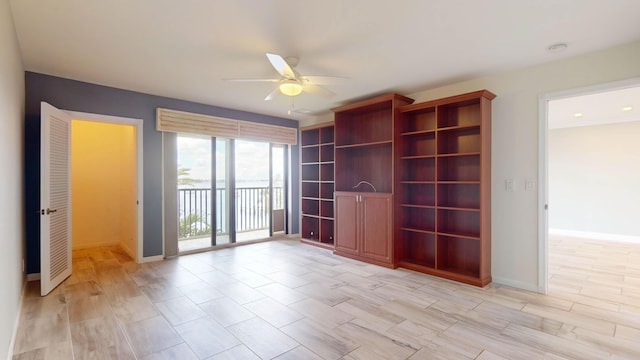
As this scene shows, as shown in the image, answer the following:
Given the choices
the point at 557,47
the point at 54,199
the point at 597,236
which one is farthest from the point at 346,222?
the point at 597,236

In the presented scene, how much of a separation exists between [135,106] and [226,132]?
1.40 meters

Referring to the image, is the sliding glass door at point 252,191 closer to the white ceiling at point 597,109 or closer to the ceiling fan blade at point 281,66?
the ceiling fan blade at point 281,66

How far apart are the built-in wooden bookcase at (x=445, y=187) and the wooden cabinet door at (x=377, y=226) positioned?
5.0 inches

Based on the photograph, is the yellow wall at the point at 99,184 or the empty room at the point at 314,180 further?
the yellow wall at the point at 99,184

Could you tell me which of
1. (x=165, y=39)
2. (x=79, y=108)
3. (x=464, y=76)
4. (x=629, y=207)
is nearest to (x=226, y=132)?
(x=79, y=108)

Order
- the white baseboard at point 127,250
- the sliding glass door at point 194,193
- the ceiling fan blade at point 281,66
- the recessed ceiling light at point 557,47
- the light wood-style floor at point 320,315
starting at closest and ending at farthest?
the light wood-style floor at point 320,315 < the ceiling fan blade at point 281,66 < the recessed ceiling light at point 557,47 < the white baseboard at point 127,250 < the sliding glass door at point 194,193

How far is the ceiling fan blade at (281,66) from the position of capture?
2.42m

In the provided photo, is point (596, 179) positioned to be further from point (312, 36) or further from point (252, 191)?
point (252, 191)

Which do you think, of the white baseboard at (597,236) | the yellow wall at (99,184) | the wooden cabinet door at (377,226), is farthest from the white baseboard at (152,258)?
the white baseboard at (597,236)

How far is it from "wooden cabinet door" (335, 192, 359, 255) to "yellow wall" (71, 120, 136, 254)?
368 cm

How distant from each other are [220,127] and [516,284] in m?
4.87

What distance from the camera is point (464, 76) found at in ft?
12.1

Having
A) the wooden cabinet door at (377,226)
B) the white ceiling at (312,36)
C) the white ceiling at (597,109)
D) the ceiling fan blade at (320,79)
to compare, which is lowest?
the wooden cabinet door at (377,226)

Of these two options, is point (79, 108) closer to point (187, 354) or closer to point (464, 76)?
point (187, 354)
